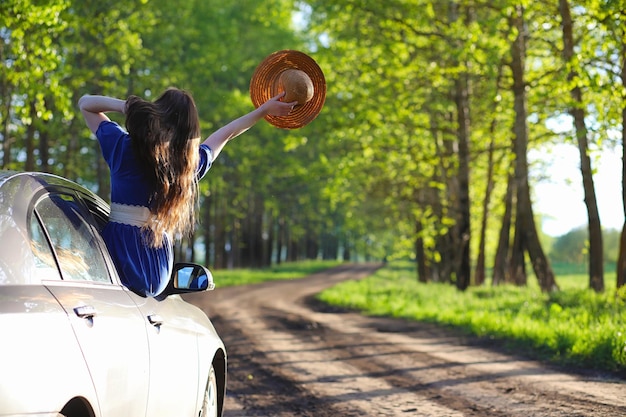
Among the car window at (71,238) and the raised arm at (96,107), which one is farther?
the raised arm at (96,107)

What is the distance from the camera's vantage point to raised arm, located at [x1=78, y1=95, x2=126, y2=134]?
4.56 meters

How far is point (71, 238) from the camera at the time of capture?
12.9 feet

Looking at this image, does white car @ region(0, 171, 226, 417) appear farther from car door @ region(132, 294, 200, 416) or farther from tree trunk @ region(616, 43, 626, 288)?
tree trunk @ region(616, 43, 626, 288)

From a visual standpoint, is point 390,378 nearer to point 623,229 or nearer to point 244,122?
point 244,122

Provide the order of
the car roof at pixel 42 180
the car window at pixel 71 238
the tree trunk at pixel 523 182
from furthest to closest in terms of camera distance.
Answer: the tree trunk at pixel 523 182 < the car window at pixel 71 238 < the car roof at pixel 42 180

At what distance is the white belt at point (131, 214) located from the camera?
441 cm

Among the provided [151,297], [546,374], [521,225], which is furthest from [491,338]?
[151,297]

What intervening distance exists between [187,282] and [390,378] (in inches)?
197

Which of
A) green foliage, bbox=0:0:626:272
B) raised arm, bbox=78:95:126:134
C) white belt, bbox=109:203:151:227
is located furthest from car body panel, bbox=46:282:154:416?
green foliage, bbox=0:0:626:272

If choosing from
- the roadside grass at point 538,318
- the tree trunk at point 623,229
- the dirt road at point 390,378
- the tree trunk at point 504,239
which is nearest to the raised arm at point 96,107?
the dirt road at point 390,378

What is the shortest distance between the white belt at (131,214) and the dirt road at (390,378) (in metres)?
3.32

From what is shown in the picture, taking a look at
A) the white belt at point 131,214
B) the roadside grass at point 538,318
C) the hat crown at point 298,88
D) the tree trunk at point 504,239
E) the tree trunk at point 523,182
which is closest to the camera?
the white belt at point 131,214

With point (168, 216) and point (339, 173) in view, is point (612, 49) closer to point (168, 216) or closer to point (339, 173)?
point (339, 173)

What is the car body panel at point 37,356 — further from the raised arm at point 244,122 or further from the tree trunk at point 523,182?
the tree trunk at point 523,182
